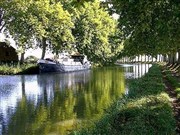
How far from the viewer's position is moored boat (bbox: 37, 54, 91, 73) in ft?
214

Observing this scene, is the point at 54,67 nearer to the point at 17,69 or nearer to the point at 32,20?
the point at 17,69

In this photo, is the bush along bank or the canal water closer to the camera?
the bush along bank

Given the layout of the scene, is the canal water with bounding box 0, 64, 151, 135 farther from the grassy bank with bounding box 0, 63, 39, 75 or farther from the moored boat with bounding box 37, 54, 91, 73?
the moored boat with bounding box 37, 54, 91, 73

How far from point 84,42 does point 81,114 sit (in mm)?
59402

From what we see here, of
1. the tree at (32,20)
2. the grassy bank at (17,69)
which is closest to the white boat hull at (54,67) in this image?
the grassy bank at (17,69)

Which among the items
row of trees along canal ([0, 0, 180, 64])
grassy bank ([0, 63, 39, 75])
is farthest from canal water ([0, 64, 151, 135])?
grassy bank ([0, 63, 39, 75])

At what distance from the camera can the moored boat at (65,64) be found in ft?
214

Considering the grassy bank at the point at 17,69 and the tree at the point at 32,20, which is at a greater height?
the tree at the point at 32,20

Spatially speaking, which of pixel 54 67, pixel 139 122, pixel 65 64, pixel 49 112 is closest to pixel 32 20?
pixel 54 67

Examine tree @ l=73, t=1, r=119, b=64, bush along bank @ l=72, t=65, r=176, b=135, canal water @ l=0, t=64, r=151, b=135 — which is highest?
tree @ l=73, t=1, r=119, b=64

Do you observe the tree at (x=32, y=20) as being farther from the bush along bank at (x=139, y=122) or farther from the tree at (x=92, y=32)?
the bush along bank at (x=139, y=122)

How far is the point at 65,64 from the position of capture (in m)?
70.6

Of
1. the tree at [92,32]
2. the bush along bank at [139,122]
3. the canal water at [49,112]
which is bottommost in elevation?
the canal water at [49,112]

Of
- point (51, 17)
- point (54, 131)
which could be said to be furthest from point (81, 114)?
point (51, 17)
